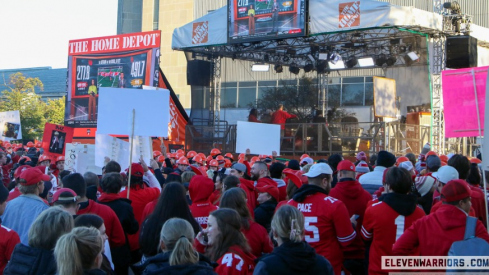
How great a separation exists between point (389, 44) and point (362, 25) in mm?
5382

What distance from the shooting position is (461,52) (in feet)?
56.7

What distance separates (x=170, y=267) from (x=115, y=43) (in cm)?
2248

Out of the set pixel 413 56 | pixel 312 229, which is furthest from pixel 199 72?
pixel 312 229

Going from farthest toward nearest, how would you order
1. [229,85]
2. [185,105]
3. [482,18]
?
[185,105] < [229,85] < [482,18]

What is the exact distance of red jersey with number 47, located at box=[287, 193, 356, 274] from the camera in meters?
5.07

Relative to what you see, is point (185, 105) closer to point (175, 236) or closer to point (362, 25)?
point (362, 25)

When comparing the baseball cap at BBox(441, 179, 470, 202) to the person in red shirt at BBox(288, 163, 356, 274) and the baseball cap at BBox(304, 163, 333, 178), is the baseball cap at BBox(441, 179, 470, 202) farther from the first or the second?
the baseball cap at BBox(304, 163, 333, 178)

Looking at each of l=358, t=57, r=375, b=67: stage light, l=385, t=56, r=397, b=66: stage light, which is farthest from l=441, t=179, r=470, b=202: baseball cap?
l=358, t=57, r=375, b=67: stage light

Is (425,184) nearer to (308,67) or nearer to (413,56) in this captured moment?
(413,56)

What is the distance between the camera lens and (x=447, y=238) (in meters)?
4.26

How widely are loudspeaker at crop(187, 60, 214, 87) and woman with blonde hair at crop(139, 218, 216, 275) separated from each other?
21.1 metres

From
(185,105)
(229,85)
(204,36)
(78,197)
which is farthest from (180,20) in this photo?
(78,197)

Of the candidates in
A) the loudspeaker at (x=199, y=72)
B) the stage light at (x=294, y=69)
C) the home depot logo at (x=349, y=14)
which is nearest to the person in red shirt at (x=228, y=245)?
the home depot logo at (x=349, y=14)

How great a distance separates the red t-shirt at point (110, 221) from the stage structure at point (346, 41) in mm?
13507
